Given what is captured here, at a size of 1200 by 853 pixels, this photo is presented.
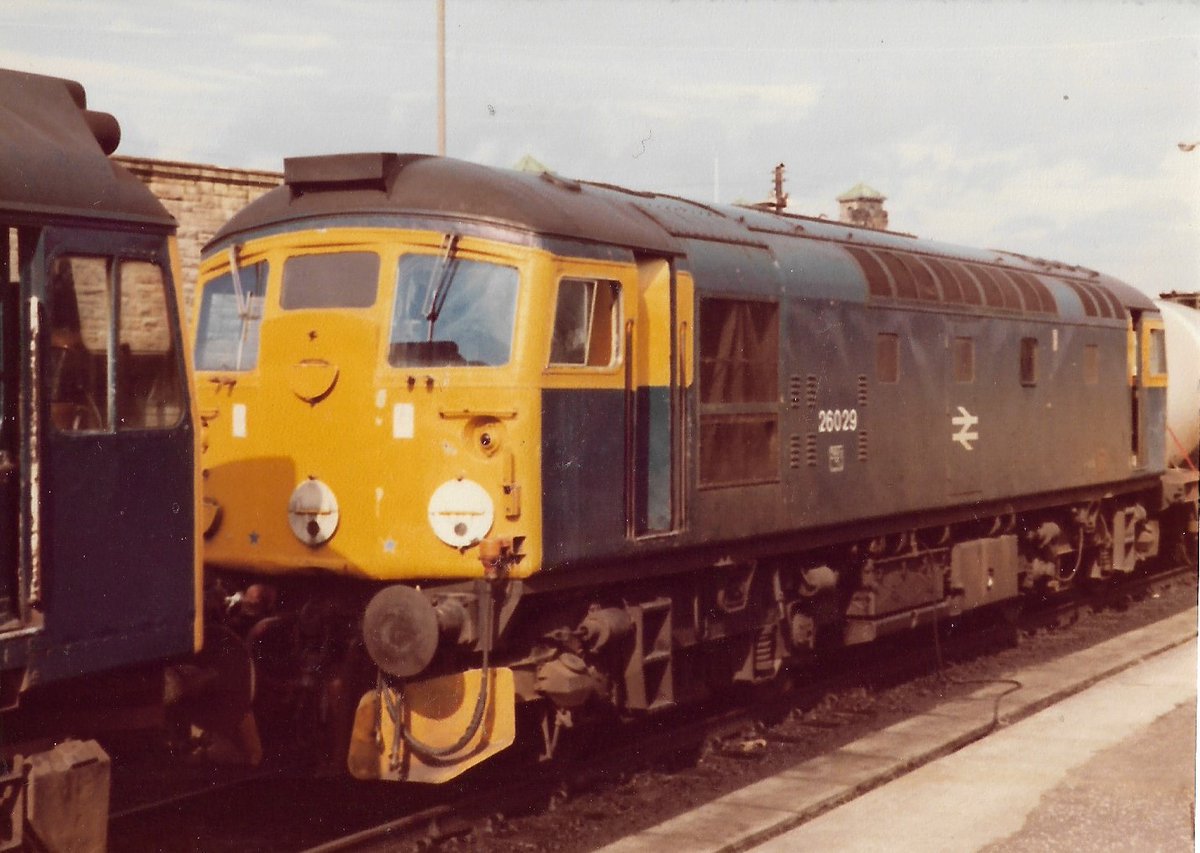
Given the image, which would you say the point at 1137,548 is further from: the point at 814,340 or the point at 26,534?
the point at 26,534

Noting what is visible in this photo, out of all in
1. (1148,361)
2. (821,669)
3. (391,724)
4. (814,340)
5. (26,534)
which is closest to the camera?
(26,534)

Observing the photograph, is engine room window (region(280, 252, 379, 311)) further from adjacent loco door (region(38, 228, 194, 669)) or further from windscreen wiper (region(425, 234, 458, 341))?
adjacent loco door (region(38, 228, 194, 669))

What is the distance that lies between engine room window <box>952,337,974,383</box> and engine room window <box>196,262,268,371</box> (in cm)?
645

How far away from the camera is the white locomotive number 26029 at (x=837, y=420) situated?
10.7 meters

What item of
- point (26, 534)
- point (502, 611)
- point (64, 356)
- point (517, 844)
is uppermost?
point (64, 356)

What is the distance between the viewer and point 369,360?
7.99m

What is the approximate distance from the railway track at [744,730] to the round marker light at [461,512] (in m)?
1.59

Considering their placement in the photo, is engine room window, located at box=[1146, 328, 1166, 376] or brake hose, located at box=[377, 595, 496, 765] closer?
brake hose, located at box=[377, 595, 496, 765]

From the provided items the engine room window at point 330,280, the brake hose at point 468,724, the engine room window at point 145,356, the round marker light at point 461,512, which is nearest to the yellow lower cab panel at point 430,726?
the brake hose at point 468,724

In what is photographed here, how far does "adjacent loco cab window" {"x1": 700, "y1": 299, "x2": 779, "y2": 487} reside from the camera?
9.35 m

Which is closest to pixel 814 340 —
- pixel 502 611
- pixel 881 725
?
pixel 881 725

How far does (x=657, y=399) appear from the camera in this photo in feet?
28.9

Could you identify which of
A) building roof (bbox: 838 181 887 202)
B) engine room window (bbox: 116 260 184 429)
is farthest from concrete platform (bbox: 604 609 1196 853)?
building roof (bbox: 838 181 887 202)

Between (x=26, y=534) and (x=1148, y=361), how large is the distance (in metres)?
14.7
